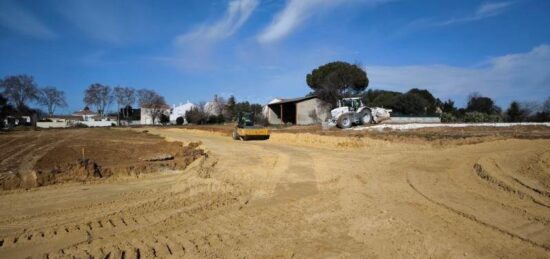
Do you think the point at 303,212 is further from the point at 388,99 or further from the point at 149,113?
the point at 149,113

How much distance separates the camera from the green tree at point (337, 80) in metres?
48.9

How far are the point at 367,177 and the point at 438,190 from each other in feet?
7.66

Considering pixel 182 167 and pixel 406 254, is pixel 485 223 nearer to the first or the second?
pixel 406 254

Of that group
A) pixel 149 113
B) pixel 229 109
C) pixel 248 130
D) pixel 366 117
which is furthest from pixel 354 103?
pixel 149 113

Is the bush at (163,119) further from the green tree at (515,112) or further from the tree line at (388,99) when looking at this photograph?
the green tree at (515,112)

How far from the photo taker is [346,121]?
89.7 feet

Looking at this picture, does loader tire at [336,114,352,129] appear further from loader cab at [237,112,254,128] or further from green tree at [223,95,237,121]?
green tree at [223,95,237,121]

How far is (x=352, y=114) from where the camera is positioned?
2752 cm

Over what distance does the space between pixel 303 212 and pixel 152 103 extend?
94.5 meters

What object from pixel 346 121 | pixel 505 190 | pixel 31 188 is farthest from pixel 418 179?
pixel 346 121

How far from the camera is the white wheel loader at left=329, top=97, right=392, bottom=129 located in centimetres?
2738

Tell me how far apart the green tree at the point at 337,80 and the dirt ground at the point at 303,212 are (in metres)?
36.0

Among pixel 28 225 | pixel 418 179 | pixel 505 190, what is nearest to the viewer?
pixel 28 225

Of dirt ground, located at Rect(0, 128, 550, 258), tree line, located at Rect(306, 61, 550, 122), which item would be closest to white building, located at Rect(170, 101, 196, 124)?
tree line, located at Rect(306, 61, 550, 122)
